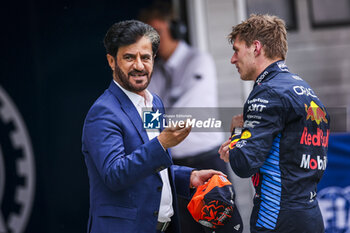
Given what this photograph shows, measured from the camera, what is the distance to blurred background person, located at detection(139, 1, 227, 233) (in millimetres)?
4148

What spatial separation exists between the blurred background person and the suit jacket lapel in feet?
5.08

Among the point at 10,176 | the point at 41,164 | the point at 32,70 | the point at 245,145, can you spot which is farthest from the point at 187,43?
the point at 245,145

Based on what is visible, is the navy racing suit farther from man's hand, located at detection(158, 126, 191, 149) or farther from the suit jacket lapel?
the suit jacket lapel

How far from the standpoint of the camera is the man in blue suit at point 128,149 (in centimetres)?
231

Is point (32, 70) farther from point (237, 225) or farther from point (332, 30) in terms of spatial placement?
point (332, 30)

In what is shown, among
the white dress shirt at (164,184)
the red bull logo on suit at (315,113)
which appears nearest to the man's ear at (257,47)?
the red bull logo on suit at (315,113)

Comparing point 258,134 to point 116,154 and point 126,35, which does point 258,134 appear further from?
point 126,35

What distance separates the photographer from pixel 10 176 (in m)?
4.67

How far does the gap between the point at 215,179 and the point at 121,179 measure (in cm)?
62

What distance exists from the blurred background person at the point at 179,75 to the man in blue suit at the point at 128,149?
1.46 m

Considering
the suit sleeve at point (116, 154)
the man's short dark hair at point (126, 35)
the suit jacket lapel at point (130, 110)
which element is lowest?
the suit sleeve at point (116, 154)

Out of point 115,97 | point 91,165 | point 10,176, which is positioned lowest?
point 10,176

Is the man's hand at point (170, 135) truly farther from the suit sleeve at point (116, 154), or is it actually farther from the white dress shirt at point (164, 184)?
the white dress shirt at point (164, 184)

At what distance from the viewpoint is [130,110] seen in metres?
2.52
